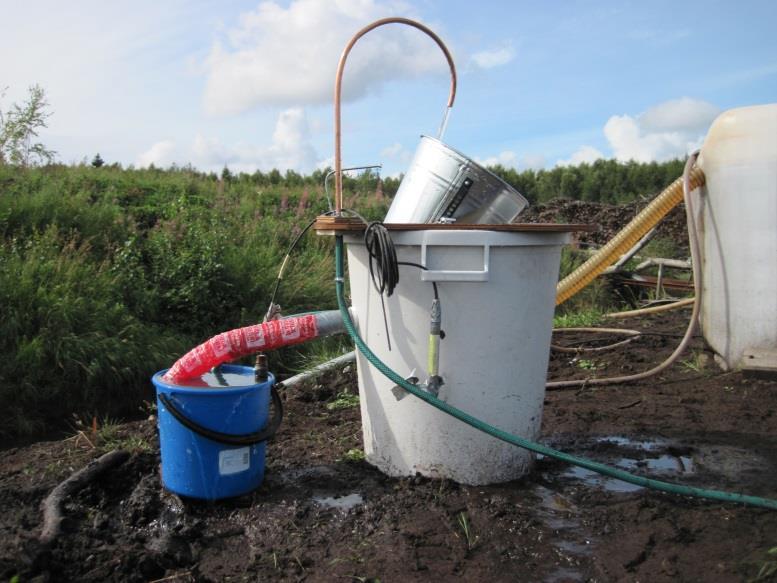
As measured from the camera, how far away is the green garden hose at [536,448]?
96.7 inches

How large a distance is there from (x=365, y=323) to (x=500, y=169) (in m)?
14.5

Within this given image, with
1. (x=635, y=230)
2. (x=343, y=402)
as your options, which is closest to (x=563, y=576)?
(x=343, y=402)

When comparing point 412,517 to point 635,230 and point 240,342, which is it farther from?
point 635,230

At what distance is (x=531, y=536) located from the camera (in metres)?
2.43

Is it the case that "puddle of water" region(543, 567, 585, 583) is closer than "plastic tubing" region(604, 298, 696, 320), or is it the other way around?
"puddle of water" region(543, 567, 585, 583)

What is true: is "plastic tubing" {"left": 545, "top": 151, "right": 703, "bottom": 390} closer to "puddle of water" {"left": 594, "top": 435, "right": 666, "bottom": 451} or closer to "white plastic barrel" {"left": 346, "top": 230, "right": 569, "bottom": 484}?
"puddle of water" {"left": 594, "top": 435, "right": 666, "bottom": 451}

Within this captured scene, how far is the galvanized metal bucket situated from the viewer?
2.96m

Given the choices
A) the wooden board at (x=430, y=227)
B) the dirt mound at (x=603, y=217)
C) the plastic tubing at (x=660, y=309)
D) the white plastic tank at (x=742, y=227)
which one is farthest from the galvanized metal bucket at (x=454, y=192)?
the dirt mound at (x=603, y=217)

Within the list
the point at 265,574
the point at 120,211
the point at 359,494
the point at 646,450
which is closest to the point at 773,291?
the point at 646,450

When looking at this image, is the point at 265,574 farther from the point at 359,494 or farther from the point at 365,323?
the point at 365,323

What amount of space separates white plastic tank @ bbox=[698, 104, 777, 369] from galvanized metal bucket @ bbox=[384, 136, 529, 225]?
5.95 feet

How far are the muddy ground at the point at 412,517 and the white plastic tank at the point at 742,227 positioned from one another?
2.15 feet

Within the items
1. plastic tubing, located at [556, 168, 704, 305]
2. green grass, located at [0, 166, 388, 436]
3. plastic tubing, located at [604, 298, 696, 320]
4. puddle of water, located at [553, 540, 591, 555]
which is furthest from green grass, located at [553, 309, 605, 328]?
puddle of water, located at [553, 540, 591, 555]

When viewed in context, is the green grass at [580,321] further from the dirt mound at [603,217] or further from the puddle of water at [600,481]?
the dirt mound at [603,217]
